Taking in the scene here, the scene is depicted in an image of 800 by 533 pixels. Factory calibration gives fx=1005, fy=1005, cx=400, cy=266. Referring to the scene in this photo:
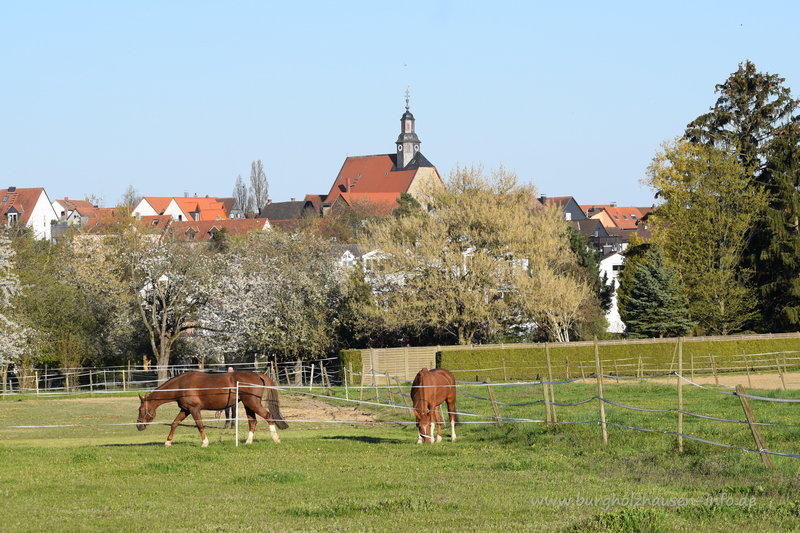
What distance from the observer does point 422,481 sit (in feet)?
46.0

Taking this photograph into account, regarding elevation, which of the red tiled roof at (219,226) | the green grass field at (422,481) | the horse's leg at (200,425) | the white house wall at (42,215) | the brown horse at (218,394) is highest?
the white house wall at (42,215)

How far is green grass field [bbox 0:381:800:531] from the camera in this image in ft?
34.6

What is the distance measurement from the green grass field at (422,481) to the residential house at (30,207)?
117046 mm

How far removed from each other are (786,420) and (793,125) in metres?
42.6

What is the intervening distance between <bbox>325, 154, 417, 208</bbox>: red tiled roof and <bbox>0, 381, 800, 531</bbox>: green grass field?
14071cm

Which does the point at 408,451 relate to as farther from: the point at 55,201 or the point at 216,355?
the point at 55,201

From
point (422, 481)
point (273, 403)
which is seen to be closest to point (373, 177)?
point (273, 403)

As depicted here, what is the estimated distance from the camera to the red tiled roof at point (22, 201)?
435 ft

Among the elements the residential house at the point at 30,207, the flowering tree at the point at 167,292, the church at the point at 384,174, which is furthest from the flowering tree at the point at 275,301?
the church at the point at 384,174

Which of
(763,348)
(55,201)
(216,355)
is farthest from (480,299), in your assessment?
(55,201)

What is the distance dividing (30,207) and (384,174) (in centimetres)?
6394

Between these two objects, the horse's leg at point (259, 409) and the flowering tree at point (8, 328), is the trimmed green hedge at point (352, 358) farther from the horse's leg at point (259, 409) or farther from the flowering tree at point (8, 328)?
the horse's leg at point (259, 409)

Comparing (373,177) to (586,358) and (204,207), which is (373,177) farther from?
(586,358)

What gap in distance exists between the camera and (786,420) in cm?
1952
